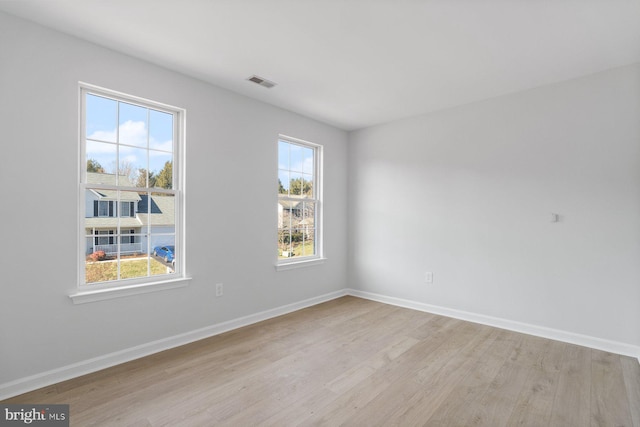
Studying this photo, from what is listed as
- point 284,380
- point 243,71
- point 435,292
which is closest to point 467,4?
point 243,71

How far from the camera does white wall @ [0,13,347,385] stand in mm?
2225

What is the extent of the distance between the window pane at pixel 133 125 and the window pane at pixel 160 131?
0.18 feet

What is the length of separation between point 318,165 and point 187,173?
2.10m

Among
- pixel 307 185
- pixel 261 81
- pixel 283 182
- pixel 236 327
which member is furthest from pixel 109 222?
pixel 307 185

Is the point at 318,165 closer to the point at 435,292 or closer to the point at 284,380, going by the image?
the point at 435,292

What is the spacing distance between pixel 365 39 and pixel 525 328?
11.0ft

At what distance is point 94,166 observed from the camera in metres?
2.65

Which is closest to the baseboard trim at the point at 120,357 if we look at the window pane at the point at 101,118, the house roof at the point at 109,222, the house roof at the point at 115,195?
the house roof at the point at 109,222

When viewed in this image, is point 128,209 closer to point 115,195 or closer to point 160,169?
point 115,195

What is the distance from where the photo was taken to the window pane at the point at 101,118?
263 centimetres

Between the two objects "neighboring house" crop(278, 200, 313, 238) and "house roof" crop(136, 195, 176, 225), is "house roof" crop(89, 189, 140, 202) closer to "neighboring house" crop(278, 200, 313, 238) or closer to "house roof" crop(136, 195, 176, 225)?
"house roof" crop(136, 195, 176, 225)

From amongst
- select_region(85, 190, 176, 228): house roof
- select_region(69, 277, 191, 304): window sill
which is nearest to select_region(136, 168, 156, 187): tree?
select_region(85, 190, 176, 228): house roof

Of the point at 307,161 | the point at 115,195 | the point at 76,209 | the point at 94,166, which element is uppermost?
the point at 307,161

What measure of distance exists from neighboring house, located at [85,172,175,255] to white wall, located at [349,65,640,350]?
9.52 feet
